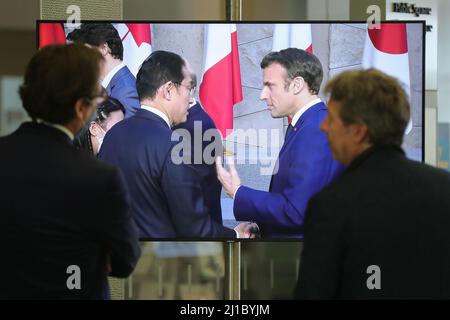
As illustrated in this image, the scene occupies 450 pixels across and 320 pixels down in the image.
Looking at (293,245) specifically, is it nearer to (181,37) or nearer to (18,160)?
(181,37)

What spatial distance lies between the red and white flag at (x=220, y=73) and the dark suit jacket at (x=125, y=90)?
0.38 meters

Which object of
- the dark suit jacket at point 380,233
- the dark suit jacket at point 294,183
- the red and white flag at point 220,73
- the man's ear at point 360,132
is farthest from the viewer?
the red and white flag at point 220,73

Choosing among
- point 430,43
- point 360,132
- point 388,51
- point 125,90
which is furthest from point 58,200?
point 430,43

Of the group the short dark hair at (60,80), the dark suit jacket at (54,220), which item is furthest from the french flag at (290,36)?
the dark suit jacket at (54,220)

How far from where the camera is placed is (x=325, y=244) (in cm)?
212

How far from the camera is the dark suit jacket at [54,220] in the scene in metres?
2.26

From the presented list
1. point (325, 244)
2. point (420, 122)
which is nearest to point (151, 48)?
point (420, 122)

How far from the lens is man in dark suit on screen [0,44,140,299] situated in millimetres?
2262

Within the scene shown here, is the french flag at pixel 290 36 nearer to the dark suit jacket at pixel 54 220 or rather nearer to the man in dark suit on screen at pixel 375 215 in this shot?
the man in dark suit on screen at pixel 375 215

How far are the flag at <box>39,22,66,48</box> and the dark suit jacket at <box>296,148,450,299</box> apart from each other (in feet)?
8.98

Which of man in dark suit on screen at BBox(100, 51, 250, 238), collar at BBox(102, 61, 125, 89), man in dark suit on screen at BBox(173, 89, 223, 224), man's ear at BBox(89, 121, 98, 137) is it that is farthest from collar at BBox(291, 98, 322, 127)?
man's ear at BBox(89, 121, 98, 137)

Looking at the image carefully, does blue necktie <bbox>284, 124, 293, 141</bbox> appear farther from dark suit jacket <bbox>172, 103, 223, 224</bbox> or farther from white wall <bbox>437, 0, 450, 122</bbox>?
white wall <bbox>437, 0, 450, 122</bbox>

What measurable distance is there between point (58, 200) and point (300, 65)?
255 centimetres
